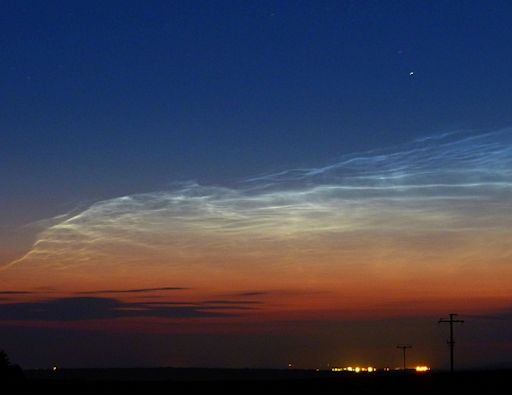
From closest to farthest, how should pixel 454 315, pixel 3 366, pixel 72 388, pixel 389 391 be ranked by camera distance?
pixel 72 388 < pixel 389 391 < pixel 3 366 < pixel 454 315

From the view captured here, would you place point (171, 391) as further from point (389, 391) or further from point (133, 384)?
point (389, 391)

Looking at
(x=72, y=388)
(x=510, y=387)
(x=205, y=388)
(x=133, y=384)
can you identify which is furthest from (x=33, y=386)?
(x=510, y=387)

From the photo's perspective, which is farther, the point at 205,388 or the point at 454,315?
the point at 454,315

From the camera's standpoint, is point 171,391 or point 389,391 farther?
point 389,391

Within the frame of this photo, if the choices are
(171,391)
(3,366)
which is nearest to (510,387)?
(171,391)

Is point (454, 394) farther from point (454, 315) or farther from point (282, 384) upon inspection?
point (454, 315)

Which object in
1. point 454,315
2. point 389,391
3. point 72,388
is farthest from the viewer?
point 454,315
